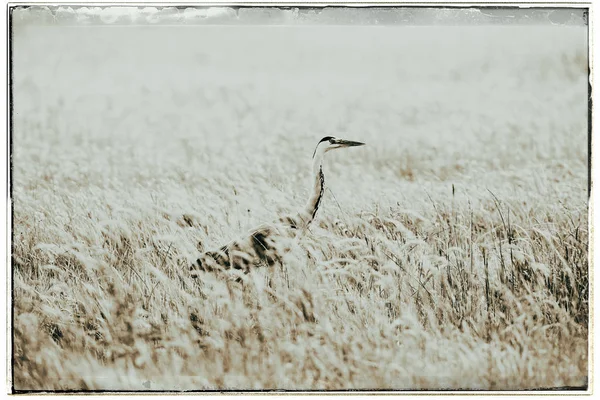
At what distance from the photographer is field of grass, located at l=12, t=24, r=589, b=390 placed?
3031mm

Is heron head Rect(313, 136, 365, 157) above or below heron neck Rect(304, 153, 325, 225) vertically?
above

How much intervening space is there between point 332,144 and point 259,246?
2.35 feet

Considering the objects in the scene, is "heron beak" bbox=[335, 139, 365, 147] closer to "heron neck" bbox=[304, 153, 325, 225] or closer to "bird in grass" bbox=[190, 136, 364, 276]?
"bird in grass" bbox=[190, 136, 364, 276]

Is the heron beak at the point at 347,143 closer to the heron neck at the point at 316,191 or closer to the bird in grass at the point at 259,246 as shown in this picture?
the bird in grass at the point at 259,246

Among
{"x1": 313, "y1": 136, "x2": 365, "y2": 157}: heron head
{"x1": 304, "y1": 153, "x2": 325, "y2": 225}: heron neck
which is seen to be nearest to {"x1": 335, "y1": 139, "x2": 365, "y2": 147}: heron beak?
{"x1": 313, "y1": 136, "x2": 365, "y2": 157}: heron head

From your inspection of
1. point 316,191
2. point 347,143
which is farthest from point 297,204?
point 347,143

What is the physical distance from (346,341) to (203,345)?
80 centimetres

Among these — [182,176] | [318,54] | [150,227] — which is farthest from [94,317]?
[318,54]

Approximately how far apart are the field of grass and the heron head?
44mm

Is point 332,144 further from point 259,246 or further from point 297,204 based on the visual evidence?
point 259,246

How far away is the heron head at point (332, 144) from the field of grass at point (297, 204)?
0.04 metres

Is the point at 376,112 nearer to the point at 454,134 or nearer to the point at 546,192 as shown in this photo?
the point at 454,134

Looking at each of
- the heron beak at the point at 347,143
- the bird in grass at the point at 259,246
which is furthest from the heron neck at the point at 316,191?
the heron beak at the point at 347,143

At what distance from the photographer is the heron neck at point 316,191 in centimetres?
306
